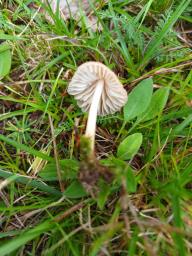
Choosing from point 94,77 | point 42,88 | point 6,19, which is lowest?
point 42,88

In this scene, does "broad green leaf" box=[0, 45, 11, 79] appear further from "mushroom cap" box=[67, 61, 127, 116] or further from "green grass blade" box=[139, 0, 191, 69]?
"green grass blade" box=[139, 0, 191, 69]

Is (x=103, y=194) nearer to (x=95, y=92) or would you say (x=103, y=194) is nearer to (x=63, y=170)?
(x=63, y=170)

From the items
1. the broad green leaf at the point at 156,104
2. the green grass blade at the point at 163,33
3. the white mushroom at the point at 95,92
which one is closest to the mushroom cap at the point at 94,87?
the white mushroom at the point at 95,92

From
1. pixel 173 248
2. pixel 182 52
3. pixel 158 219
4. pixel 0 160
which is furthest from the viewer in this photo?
pixel 182 52

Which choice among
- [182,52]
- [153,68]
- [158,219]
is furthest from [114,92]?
[158,219]

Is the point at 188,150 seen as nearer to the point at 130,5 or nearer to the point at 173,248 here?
the point at 173,248

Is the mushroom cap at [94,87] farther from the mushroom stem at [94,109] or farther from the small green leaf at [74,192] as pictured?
the small green leaf at [74,192]
